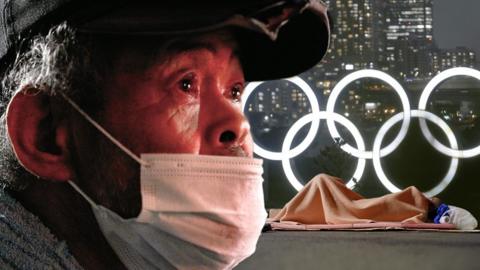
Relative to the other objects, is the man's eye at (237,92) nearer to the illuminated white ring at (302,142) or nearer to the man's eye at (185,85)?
the man's eye at (185,85)

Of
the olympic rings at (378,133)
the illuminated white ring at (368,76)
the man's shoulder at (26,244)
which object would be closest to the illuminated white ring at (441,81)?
the olympic rings at (378,133)

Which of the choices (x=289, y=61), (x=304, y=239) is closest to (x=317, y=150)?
(x=304, y=239)

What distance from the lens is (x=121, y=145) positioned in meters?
1.20

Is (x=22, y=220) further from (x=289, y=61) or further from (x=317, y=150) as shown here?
(x=317, y=150)

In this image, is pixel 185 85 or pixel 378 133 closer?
pixel 185 85

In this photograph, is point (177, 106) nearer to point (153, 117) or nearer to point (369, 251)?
point (153, 117)

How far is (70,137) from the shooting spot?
1209 mm

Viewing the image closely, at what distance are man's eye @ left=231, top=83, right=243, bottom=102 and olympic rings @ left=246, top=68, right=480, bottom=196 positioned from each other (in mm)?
7027

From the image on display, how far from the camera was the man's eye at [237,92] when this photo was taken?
131 centimetres

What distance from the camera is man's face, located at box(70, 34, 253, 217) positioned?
1.19 meters

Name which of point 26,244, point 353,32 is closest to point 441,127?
point 353,32

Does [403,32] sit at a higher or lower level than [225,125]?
lower

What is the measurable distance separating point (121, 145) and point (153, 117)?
0.08m

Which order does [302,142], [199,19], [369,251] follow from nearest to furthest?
[199,19], [369,251], [302,142]
